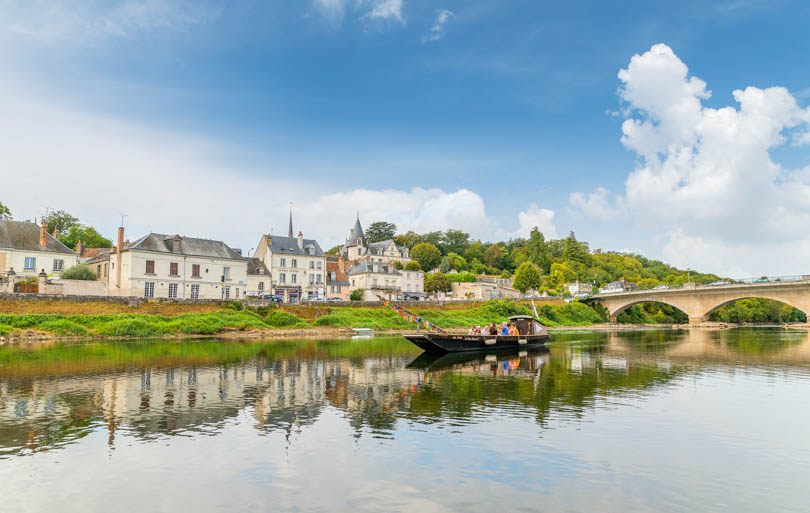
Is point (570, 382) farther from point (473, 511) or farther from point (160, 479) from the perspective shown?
point (160, 479)

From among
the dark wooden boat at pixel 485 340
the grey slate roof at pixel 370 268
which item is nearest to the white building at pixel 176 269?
the grey slate roof at pixel 370 268

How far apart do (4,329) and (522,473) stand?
42.1 metres

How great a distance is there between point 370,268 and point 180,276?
35.1 meters

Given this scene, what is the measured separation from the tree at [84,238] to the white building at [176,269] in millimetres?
29421

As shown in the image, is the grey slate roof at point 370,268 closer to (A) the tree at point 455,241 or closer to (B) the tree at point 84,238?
(B) the tree at point 84,238

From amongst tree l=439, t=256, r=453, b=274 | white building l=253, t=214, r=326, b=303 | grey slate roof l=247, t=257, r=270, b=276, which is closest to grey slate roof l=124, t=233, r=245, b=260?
grey slate roof l=247, t=257, r=270, b=276

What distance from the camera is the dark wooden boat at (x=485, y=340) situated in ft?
114

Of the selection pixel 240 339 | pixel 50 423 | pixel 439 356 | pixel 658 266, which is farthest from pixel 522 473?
pixel 658 266

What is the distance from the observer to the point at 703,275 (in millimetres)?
144500

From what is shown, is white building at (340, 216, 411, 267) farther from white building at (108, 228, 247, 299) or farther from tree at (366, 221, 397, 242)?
white building at (108, 228, 247, 299)

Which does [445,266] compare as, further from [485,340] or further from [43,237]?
[485,340]

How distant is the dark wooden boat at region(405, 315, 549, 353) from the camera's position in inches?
1372

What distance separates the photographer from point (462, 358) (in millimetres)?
34344

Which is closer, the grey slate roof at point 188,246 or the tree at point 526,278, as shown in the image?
the grey slate roof at point 188,246
